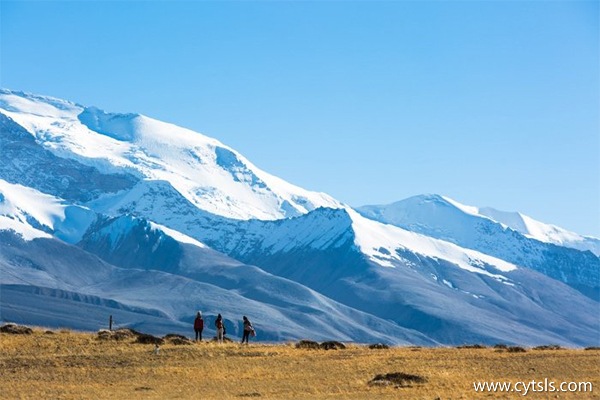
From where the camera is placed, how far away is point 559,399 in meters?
53.1

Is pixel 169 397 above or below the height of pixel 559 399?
below

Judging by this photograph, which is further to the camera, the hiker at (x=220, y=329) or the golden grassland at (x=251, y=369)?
the hiker at (x=220, y=329)

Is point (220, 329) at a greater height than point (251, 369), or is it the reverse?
point (220, 329)

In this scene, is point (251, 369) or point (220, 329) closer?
point (251, 369)

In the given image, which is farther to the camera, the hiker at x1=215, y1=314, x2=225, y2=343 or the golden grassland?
the hiker at x1=215, y1=314, x2=225, y2=343

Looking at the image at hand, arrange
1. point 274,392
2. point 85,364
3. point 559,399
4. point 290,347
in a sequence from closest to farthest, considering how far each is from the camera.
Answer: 1. point 559,399
2. point 274,392
3. point 85,364
4. point 290,347

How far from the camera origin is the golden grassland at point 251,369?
5641cm

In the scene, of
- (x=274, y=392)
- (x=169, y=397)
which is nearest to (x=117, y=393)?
(x=169, y=397)

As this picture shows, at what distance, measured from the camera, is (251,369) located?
212 ft

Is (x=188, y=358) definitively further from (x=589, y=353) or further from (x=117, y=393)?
(x=589, y=353)

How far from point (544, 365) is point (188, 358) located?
68.1 ft

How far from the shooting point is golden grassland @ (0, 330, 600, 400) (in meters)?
56.4

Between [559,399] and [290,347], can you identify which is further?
[290,347]

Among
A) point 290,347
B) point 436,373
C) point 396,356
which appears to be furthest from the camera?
point 290,347
